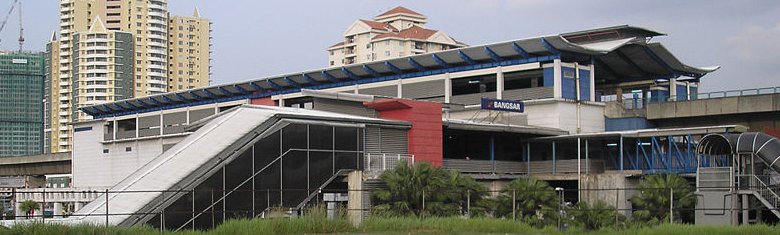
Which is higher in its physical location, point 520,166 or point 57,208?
point 520,166

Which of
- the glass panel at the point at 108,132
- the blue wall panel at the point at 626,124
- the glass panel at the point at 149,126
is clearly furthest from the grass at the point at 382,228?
the glass panel at the point at 108,132

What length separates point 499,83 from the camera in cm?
6750

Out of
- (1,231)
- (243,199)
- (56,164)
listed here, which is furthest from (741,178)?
(56,164)

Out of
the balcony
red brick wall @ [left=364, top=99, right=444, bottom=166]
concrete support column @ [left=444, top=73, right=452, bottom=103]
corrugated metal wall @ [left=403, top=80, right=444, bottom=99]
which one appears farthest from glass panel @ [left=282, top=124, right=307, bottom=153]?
corrugated metal wall @ [left=403, top=80, right=444, bottom=99]

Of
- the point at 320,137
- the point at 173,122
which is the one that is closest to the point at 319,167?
the point at 320,137

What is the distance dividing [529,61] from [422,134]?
15.6m

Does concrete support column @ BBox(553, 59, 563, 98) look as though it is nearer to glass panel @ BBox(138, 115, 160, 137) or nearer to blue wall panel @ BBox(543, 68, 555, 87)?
blue wall panel @ BBox(543, 68, 555, 87)

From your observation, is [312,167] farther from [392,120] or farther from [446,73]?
[446,73]

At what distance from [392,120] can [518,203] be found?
1003cm

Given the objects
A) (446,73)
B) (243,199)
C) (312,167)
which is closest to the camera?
(243,199)

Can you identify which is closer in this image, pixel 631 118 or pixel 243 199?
pixel 243 199

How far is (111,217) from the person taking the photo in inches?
1563

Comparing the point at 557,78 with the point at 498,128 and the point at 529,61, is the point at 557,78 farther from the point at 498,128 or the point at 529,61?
the point at 498,128

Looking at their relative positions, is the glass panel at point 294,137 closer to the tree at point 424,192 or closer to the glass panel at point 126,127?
the tree at point 424,192
